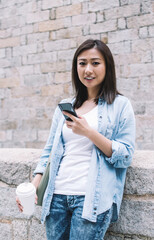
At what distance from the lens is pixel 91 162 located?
1.21 m

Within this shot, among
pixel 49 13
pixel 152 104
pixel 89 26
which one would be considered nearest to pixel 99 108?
pixel 152 104

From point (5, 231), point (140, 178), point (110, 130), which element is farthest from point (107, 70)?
point (5, 231)

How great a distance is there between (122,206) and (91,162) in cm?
41

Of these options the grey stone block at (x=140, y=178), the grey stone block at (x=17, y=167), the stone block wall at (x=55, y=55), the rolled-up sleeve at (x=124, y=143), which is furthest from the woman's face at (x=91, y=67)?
the stone block wall at (x=55, y=55)

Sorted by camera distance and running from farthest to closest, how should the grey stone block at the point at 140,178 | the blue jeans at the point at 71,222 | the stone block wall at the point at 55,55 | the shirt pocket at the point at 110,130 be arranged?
the stone block wall at the point at 55,55, the grey stone block at the point at 140,178, the shirt pocket at the point at 110,130, the blue jeans at the point at 71,222

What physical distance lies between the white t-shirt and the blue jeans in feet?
0.14

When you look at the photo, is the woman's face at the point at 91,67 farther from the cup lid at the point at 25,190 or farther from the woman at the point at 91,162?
the cup lid at the point at 25,190

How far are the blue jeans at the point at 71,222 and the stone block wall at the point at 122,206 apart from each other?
0.82 ft

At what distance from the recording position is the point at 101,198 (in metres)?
1.16

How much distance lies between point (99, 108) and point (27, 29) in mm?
5674

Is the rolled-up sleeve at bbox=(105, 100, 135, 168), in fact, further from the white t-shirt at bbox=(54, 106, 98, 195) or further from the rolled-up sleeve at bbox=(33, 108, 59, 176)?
the rolled-up sleeve at bbox=(33, 108, 59, 176)

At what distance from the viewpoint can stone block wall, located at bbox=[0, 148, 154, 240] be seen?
138 cm

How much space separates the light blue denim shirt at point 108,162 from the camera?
1158 mm

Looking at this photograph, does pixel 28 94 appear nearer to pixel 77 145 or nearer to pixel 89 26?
pixel 89 26
